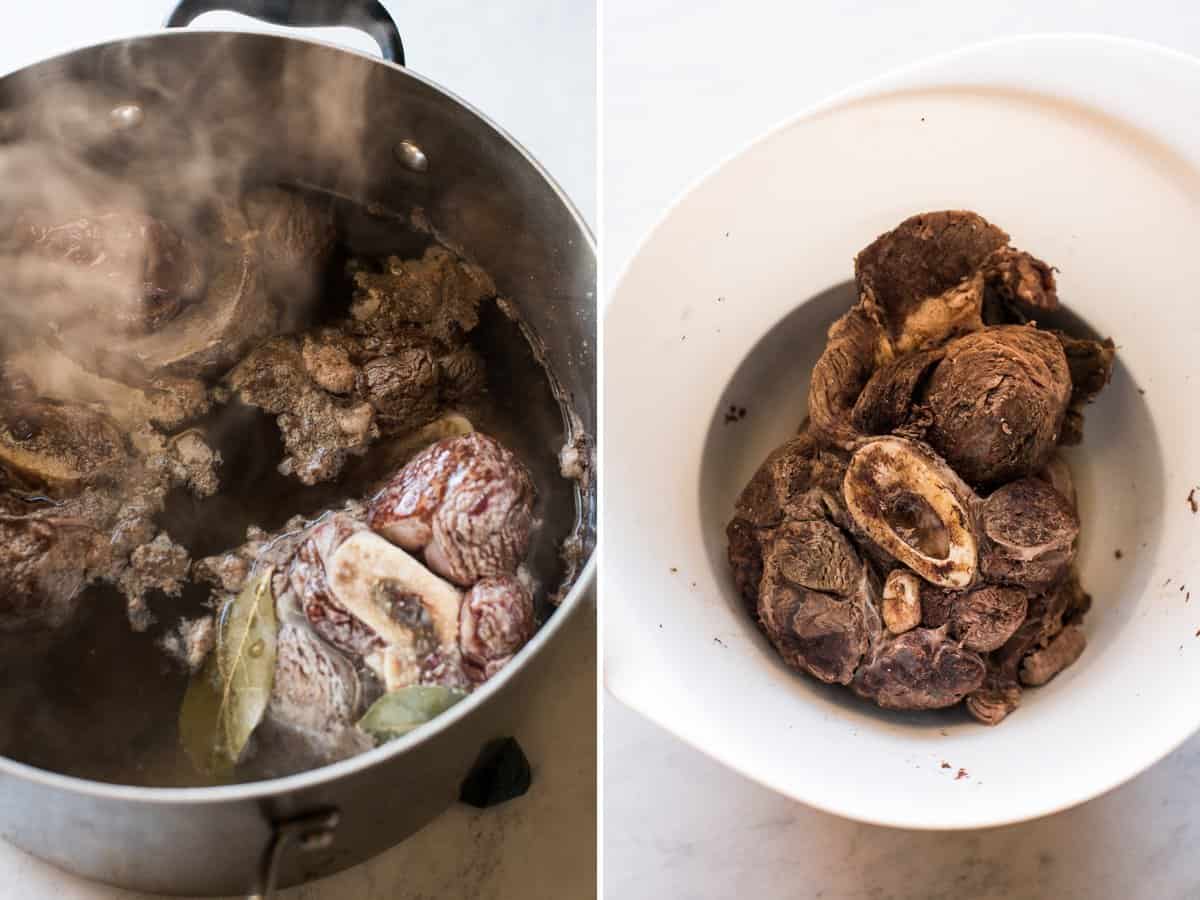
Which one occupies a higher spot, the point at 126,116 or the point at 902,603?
the point at 126,116

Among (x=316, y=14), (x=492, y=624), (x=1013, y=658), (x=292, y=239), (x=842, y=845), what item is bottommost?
(x=842, y=845)

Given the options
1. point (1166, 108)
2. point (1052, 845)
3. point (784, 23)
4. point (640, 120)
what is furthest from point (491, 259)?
point (1052, 845)

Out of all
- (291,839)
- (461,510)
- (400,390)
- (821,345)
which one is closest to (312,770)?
(291,839)

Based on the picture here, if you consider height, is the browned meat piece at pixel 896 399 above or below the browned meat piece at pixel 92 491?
above

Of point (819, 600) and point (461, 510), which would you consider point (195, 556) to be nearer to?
point (461, 510)

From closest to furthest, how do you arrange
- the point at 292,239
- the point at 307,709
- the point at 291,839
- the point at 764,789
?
the point at 291,839, the point at 307,709, the point at 292,239, the point at 764,789

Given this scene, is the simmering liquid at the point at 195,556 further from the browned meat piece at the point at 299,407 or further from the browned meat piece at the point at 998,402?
the browned meat piece at the point at 998,402

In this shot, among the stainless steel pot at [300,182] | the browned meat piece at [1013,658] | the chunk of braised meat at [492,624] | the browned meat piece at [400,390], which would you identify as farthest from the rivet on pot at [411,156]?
the browned meat piece at [1013,658]
